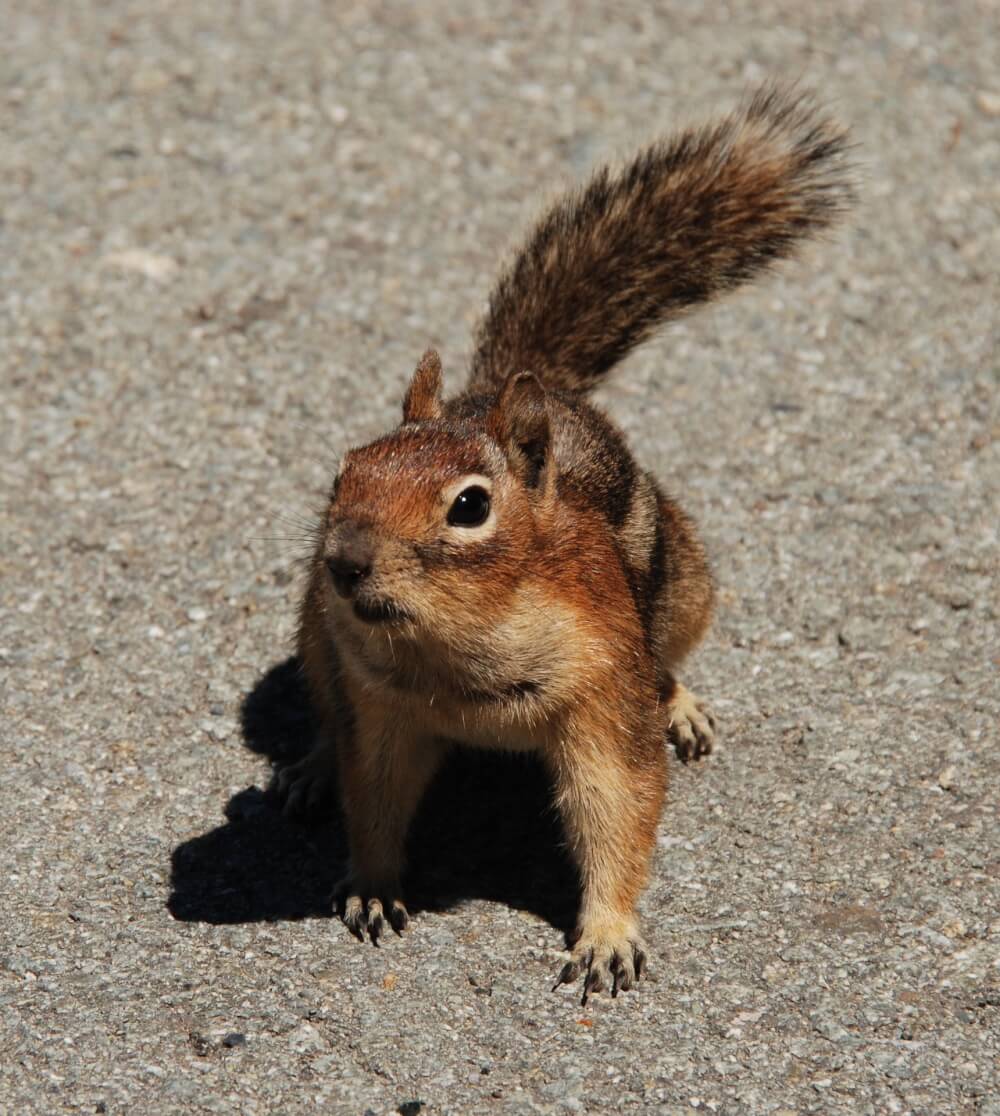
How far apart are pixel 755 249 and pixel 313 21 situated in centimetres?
327

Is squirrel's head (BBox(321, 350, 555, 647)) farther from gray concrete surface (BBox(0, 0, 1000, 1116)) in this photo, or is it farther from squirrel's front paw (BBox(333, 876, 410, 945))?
gray concrete surface (BBox(0, 0, 1000, 1116))

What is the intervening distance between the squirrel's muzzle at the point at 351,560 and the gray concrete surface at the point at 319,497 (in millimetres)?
863

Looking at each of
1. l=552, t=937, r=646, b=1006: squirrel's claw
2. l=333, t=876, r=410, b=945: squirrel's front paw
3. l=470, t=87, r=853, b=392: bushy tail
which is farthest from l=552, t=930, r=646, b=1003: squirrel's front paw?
l=470, t=87, r=853, b=392: bushy tail

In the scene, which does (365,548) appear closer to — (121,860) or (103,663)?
(121,860)

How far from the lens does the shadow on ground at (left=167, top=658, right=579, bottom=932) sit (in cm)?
341

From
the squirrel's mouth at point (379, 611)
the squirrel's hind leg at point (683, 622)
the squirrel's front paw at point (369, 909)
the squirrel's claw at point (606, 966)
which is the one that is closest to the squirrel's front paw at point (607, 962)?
the squirrel's claw at point (606, 966)

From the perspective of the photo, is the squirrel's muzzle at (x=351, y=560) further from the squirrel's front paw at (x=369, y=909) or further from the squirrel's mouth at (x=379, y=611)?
the squirrel's front paw at (x=369, y=909)

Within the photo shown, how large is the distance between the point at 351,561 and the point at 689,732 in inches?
53.8

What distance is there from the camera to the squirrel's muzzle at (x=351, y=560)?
2719 mm

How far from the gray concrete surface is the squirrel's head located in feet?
2.58

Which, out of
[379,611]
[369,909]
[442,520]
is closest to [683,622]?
[369,909]

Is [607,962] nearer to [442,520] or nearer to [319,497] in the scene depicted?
[442,520]

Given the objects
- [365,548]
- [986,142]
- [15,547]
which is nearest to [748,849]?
[365,548]

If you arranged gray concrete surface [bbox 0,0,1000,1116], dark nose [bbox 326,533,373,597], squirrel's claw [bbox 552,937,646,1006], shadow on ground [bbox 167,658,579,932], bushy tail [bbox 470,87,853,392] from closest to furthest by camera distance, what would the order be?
dark nose [bbox 326,533,373,597] < gray concrete surface [bbox 0,0,1000,1116] < squirrel's claw [bbox 552,937,646,1006] < shadow on ground [bbox 167,658,579,932] < bushy tail [bbox 470,87,853,392]
